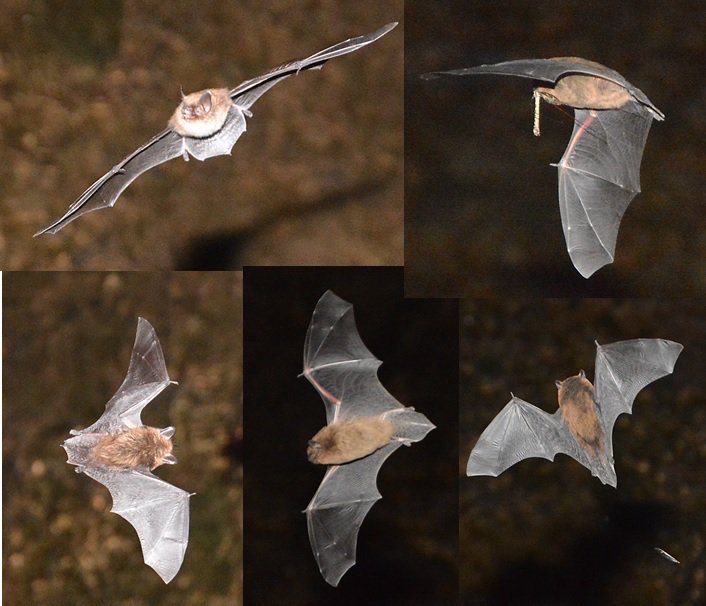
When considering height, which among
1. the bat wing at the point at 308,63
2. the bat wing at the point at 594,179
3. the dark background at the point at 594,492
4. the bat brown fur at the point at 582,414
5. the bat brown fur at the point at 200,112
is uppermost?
the bat wing at the point at 308,63

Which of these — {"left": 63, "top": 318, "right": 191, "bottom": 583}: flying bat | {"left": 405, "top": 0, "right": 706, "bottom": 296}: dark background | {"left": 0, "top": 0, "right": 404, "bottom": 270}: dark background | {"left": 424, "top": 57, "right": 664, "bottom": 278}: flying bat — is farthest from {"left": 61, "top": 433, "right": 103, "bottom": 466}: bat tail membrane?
{"left": 424, "top": 57, "right": 664, "bottom": 278}: flying bat

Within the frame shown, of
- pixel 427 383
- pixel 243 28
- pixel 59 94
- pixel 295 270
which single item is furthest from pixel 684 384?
pixel 59 94

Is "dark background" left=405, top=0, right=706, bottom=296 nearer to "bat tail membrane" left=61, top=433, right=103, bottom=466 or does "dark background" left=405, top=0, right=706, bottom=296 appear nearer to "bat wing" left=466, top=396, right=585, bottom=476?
"bat wing" left=466, top=396, right=585, bottom=476

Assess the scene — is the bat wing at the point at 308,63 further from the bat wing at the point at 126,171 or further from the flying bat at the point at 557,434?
the flying bat at the point at 557,434

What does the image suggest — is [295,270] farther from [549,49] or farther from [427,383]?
[549,49]

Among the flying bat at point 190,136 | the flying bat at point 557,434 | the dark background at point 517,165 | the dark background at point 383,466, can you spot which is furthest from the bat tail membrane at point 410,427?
the flying bat at point 190,136

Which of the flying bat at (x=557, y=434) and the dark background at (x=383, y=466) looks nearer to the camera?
the flying bat at (x=557, y=434)
